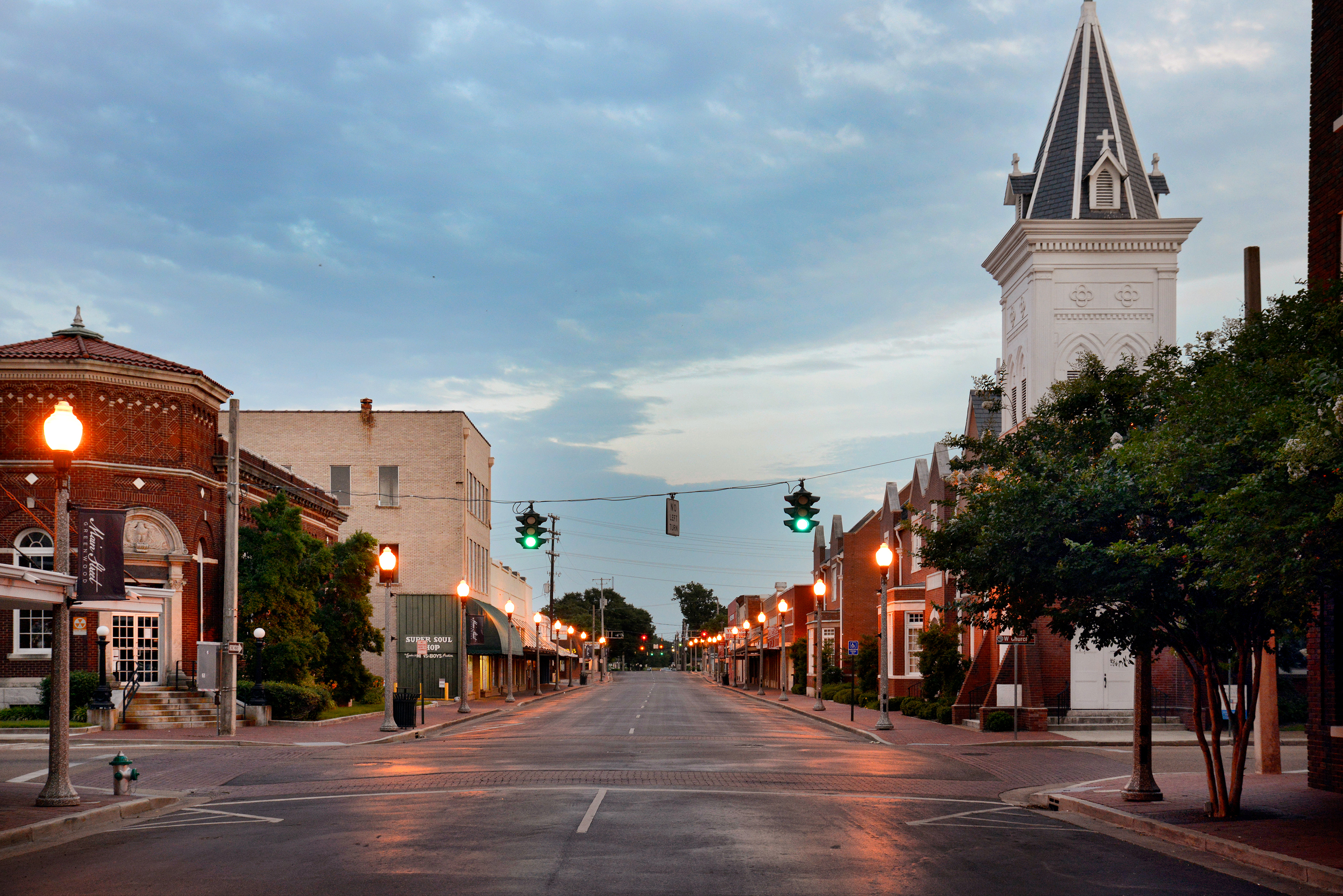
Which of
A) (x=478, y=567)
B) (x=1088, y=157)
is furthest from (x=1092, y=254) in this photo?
(x=478, y=567)

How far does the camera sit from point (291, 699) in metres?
34.8

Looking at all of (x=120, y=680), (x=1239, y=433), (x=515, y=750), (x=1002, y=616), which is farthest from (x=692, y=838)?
(x=120, y=680)

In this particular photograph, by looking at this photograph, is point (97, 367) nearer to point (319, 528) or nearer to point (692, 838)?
point (319, 528)

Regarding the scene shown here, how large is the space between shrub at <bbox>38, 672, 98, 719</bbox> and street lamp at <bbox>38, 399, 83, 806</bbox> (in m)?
17.6

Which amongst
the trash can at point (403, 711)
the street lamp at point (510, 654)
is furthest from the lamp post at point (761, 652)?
the trash can at point (403, 711)

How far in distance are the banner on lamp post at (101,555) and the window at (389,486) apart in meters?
44.2

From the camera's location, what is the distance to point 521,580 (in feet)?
285

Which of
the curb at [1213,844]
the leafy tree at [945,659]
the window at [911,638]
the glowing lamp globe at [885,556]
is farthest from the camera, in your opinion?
the window at [911,638]

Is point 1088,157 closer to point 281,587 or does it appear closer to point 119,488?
point 281,587

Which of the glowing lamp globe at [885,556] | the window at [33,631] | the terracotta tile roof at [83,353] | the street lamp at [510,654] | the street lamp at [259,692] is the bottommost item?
the street lamp at [510,654]

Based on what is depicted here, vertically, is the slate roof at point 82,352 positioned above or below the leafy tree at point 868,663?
above

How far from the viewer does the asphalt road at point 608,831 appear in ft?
35.2

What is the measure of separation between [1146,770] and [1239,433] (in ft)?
23.3

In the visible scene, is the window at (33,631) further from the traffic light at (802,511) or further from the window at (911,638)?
the window at (911,638)
